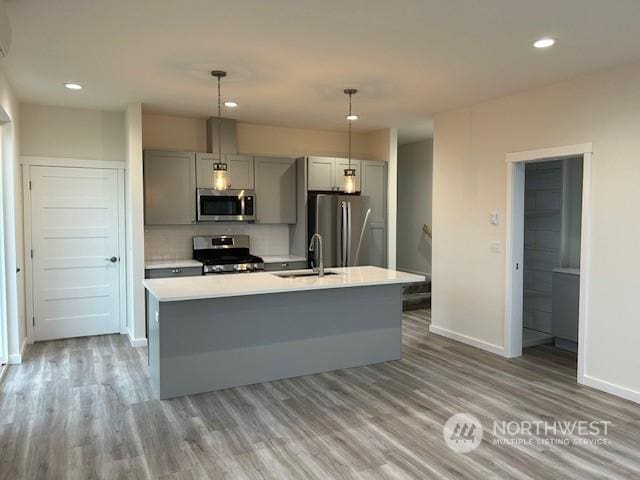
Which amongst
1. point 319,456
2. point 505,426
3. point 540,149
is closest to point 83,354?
point 319,456

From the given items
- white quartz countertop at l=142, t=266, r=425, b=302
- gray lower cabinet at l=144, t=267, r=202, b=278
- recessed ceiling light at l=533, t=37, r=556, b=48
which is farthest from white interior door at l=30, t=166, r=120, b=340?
recessed ceiling light at l=533, t=37, r=556, b=48

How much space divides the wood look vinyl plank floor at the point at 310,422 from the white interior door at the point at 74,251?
793 mm

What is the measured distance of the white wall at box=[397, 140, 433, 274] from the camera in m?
8.02

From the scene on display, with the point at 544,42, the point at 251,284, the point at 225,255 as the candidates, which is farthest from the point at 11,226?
the point at 544,42

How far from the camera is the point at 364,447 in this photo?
9.84ft

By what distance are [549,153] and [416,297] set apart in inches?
133

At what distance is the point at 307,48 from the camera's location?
3445mm

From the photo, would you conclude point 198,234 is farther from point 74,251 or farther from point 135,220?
point 74,251

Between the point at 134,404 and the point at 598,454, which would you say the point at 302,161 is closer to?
the point at 134,404

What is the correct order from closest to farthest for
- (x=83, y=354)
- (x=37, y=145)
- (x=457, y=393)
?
(x=457, y=393), (x=83, y=354), (x=37, y=145)

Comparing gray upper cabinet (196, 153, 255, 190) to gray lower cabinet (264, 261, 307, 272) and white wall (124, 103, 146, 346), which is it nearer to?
white wall (124, 103, 146, 346)

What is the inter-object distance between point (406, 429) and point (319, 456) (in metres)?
0.69

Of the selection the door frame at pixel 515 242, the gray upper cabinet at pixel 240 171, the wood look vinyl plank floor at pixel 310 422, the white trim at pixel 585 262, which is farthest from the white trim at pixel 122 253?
the white trim at pixel 585 262

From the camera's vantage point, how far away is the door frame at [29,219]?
5.27m
